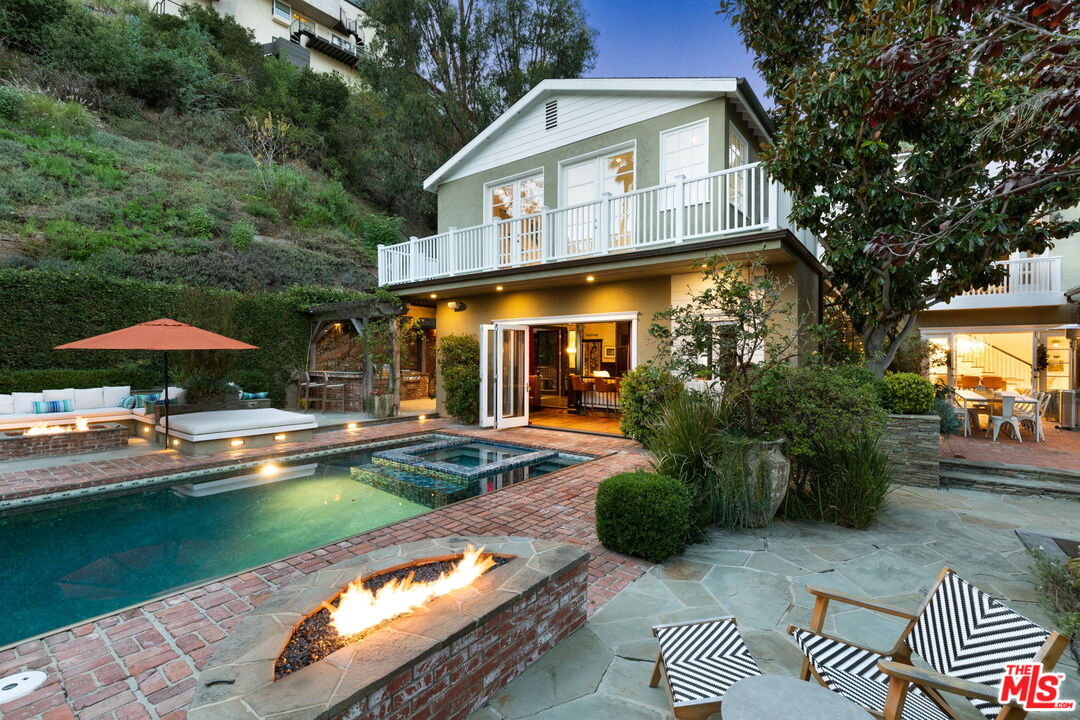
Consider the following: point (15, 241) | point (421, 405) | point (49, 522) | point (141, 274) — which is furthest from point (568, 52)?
point (49, 522)

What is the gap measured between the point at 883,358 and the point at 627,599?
22.0 feet

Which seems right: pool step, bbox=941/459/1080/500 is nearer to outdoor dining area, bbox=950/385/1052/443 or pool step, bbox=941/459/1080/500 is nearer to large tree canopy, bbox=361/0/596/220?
outdoor dining area, bbox=950/385/1052/443

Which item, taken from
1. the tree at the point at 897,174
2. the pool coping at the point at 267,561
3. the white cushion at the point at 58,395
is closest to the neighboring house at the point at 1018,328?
the tree at the point at 897,174

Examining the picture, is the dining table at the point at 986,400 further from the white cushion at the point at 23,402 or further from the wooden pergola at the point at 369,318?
the white cushion at the point at 23,402

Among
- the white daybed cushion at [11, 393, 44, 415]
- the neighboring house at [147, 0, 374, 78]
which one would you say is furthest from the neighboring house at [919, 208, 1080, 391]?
the neighboring house at [147, 0, 374, 78]

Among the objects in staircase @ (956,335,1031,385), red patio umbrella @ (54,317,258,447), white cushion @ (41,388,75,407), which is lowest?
white cushion @ (41,388,75,407)

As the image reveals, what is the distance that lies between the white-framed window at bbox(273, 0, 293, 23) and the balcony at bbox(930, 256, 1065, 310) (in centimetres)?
3681

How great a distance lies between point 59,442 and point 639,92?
457 inches

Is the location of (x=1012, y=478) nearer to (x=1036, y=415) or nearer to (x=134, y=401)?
(x=1036, y=415)

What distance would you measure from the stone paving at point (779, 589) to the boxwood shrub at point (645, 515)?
0.19 metres

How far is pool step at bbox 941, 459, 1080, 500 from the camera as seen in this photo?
582 cm

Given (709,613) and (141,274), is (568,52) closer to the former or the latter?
(141,274)

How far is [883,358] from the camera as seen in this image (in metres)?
7.51

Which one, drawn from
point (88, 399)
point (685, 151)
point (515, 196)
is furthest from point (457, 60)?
point (88, 399)
